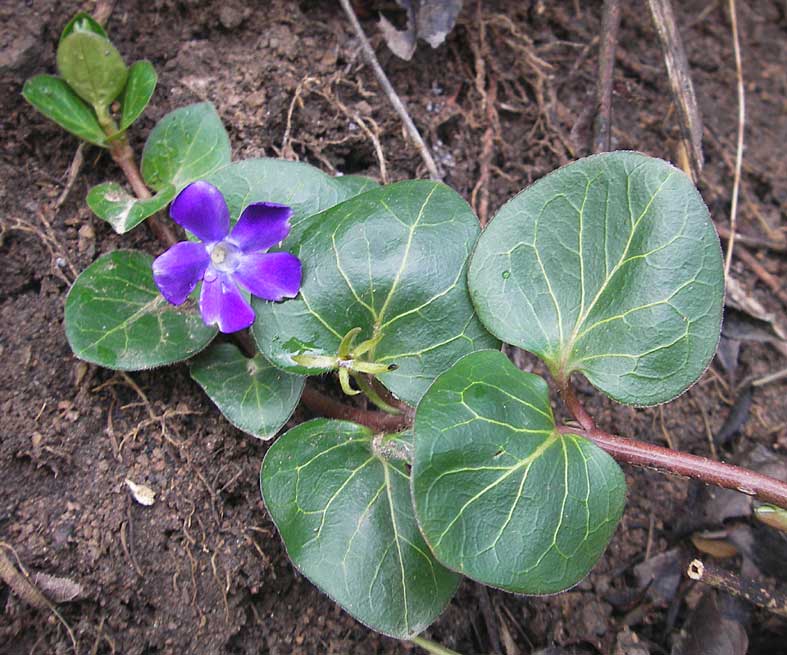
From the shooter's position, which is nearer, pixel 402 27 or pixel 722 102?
pixel 402 27

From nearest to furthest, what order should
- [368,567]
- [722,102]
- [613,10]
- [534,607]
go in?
1. [368,567]
2. [534,607]
3. [613,10]
4. [722,102]

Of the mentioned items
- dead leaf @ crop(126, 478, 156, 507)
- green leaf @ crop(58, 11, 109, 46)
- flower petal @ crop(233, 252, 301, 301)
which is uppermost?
green leaf @ crop(58, 11, 109, 46)

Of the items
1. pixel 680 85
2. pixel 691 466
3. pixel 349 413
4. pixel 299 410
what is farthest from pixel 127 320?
pixel 680 85

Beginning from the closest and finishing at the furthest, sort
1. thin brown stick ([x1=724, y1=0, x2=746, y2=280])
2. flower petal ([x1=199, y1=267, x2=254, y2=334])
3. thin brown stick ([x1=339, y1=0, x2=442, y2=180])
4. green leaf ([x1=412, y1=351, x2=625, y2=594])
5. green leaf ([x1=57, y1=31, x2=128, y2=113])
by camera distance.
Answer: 1. green leaf ([x1=412, y1=351, x2=625, y2=594])
2. flower petal ([x1=199, y1=267, x2=254, y2=334])
3. green leaf ([x1=57, y1=31, x2=128, y2=113])
4. thin brown stick ([x1=339, y1=0, x2=442, y2=180])
5. thin brown stick ([x1=724, y1=0, x2=746, y2=280])

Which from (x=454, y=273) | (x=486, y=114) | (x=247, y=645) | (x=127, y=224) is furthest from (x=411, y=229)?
(x=247, y=645)

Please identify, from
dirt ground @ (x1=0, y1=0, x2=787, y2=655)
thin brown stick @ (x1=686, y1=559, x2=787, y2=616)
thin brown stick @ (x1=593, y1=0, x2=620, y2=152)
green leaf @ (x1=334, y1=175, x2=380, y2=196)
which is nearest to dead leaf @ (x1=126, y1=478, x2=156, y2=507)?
dirt ground @ (x1=0, y1=0, x2=787, y2=655)

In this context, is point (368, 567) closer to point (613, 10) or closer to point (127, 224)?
point (127, 224)

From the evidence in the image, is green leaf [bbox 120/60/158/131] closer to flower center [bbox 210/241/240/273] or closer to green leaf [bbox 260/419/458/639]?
flower center [bbox 210/241/240/273]
